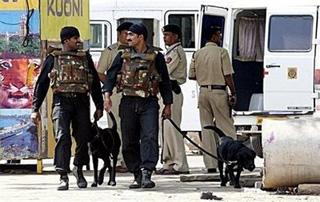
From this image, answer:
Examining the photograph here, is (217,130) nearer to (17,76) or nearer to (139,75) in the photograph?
(139,75)

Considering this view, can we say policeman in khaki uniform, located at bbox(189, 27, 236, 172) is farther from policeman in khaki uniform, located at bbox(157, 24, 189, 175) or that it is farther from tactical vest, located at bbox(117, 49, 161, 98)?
tactical vest, located at bbox(117, 49, 161, 98)

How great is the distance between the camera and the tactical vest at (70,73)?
40.3ft

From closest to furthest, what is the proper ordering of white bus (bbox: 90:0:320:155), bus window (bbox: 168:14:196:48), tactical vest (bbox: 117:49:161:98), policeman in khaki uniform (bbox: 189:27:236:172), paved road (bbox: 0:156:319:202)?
1. paved road (bbox: 0:156:319:202)
2. tactical vest (bbox: 117:49:161:98)
3. policeman in khaki uniform (bbox: 189:27:236:172)
4. white bus (bbox: 90:0:320:155)
5. bus window (bbox: 168:14:196:48)

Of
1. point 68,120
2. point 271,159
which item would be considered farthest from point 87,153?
point 271,159

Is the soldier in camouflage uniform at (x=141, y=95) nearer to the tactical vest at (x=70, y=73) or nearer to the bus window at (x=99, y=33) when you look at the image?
the tactical vest at (x=70, y=73)

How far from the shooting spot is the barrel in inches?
443

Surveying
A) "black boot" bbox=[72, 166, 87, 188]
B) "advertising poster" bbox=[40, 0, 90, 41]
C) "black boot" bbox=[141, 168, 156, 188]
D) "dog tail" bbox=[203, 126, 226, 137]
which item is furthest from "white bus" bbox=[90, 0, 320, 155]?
"black boot" bbox=[72, 166, 87, 188]

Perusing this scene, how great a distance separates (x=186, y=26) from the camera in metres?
20.2

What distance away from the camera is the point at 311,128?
37.6 ft

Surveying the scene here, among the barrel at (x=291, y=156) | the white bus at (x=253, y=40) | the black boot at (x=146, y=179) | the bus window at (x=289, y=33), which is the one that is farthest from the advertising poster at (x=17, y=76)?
the bus window at (x=289, y=33)

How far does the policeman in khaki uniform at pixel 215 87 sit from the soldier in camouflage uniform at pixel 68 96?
2.44 meters

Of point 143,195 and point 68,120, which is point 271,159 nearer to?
point 143,195

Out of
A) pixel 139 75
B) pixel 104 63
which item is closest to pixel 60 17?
pixel 104 63

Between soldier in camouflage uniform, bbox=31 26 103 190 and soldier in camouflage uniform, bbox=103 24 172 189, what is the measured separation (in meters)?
0.28
